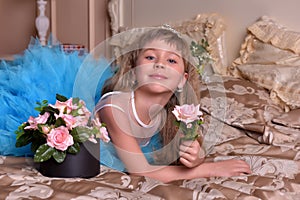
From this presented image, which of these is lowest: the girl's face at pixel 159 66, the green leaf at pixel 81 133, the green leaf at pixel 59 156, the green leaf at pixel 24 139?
the green leaf at pixel 59 156

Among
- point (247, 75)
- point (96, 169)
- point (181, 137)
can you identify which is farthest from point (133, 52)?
point (247, 75)

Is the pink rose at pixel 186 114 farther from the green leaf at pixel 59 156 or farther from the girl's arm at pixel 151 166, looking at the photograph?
the green leaf at pixel 59 156

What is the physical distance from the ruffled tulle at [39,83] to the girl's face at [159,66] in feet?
0.92

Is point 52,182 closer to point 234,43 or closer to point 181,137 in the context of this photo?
point 181,137

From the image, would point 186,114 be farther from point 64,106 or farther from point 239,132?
point 239,132

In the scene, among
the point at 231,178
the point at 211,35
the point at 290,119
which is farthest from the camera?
the point at 211,35

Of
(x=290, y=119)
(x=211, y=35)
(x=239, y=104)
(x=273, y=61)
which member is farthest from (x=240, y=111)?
(x=211, y=35)

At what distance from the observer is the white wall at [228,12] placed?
8.25 ft

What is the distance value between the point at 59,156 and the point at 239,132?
85 centimetres

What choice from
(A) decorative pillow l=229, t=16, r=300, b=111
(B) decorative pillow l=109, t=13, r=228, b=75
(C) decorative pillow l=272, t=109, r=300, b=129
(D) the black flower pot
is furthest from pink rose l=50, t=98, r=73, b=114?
(B) decorative pillow l=109, t=13, r=228, b=75

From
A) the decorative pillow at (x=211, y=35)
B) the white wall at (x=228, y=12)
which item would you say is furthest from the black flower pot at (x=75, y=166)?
the white wall at (x=228, y=12)

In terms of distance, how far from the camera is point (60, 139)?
1295mm

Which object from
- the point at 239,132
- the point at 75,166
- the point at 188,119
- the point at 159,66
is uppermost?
the point at 159,66

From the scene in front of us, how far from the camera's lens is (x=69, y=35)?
378cm
